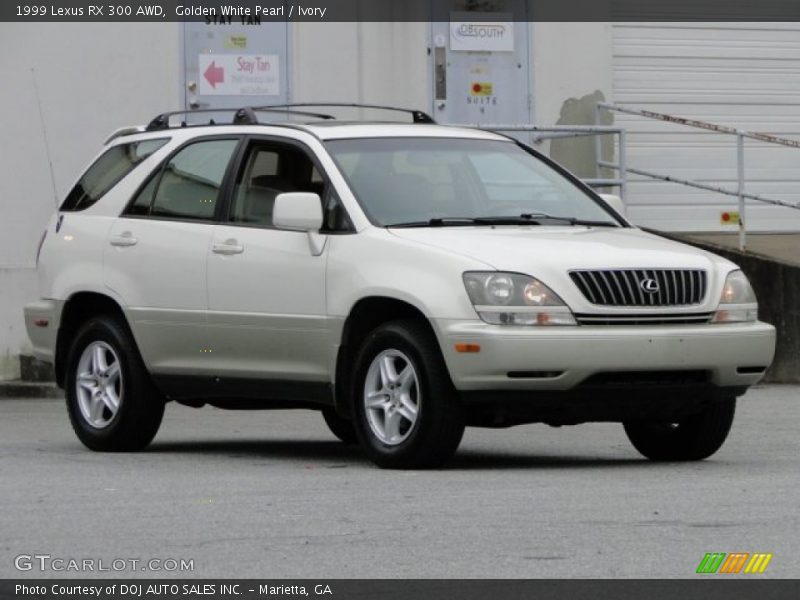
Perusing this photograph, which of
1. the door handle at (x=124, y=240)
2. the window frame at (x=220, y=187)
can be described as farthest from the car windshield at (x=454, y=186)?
the door handle at (x=124, y=240)

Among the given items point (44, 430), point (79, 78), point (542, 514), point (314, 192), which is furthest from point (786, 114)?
point (542, 514)

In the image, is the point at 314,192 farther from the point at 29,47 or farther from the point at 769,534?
the point at 29,47

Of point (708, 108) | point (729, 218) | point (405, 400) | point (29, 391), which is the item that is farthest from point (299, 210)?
point (708, 108)

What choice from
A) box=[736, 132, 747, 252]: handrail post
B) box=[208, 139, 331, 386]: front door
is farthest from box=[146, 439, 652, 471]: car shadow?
box=[736, 132, 747, 252]: handrail post

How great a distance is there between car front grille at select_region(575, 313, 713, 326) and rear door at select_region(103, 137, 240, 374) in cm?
235

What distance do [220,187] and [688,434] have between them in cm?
281

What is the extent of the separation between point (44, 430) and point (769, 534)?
7202mm

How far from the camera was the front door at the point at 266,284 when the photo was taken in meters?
10.5

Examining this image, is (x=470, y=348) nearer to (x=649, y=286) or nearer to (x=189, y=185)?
(x=649, y=286)

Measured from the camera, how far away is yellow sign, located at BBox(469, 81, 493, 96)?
69.6ft

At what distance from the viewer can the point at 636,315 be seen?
385 inches

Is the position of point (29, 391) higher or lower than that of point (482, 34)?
lower

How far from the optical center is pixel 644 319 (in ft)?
32.2

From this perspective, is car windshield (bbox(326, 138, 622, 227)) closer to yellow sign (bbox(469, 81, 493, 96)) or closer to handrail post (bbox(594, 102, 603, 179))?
handrail post (bbox(594, 102, 603, 179))
